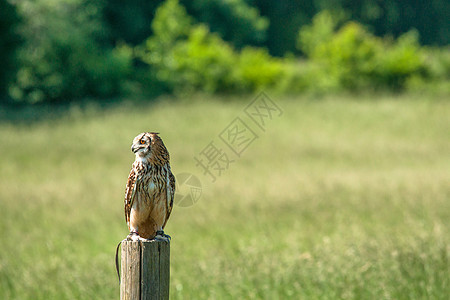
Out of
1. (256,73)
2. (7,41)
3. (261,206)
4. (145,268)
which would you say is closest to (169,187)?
(145,268)

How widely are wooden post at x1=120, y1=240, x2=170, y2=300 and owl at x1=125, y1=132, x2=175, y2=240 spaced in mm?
116

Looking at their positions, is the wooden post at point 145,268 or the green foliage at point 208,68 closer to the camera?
the wooden post at point 145,268

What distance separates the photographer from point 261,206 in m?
9.54

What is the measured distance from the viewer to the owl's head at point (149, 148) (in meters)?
2.90

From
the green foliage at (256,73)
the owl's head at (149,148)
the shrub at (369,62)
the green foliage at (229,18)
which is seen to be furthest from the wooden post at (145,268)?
the green foliage at (229,18)

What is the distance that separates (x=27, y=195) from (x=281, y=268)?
714cm

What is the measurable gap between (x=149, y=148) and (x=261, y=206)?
22.1 feet

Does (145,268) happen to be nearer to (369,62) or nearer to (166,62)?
(369,62)

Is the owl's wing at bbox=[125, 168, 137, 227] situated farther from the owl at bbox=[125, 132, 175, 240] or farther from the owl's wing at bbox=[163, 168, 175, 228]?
the owl's wing at bbox=[163, 168, 175, 228]

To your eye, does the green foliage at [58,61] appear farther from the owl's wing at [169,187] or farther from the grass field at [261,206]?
the owl's wing at [169,187]

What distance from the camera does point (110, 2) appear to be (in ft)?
129

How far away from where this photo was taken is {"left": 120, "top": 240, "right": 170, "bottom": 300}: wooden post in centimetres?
287

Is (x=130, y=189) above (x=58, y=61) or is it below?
below

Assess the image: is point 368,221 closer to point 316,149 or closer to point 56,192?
point 56,192
